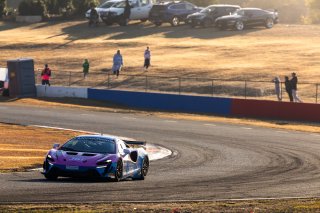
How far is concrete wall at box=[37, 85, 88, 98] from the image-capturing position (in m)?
51.1

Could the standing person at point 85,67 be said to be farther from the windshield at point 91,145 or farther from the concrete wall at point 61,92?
the windshield at point 91,145

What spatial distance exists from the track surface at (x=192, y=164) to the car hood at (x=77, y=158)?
17.6 inches

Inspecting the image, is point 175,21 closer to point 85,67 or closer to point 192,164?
point 85,67

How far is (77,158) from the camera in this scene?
2012 centimetres

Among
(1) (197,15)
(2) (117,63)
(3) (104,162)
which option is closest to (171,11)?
(1) (197,15)

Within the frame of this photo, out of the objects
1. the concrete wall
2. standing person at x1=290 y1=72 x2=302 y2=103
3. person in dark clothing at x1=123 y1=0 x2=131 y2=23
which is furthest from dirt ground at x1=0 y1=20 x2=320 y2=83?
the concrete wall

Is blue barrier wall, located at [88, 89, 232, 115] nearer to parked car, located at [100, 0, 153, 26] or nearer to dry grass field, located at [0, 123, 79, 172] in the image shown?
dry grass field, located at [0, 123, 79, 172]

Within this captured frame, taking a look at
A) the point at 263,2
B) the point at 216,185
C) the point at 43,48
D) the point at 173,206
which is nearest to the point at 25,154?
the point at 216,185

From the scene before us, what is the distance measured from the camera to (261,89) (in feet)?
161

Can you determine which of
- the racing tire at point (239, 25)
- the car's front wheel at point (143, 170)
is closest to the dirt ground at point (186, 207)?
the car's front wheel at point (143, 170)

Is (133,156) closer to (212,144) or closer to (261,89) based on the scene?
(212,144)

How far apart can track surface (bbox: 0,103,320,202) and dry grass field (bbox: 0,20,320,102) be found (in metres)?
8.34

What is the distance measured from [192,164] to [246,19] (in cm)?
4261

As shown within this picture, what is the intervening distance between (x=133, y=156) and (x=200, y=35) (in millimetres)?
47708
